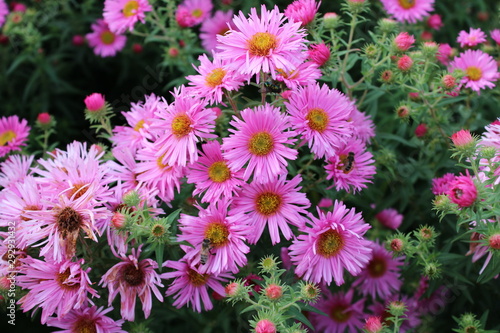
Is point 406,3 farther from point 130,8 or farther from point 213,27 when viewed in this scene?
point 130,8

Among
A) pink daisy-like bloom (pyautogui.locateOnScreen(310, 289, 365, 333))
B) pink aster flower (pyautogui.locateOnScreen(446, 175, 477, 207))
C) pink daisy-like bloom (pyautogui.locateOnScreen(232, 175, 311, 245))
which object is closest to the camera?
pink aster flower (pyautogui.locateOnScreen(446, 175, 477, 207))

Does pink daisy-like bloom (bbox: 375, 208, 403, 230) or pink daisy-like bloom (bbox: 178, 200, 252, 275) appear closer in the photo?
pink daisy-like bloom (bbox: 178, 200, 252, 275)

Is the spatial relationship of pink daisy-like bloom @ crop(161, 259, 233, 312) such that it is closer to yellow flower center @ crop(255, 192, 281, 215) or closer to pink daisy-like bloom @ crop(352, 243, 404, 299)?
yellow flower center @ crop(255, 192, 281, 215)

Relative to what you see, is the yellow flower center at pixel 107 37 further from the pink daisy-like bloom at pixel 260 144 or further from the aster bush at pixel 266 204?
the pink daisy-like bloom at pixel 260 144

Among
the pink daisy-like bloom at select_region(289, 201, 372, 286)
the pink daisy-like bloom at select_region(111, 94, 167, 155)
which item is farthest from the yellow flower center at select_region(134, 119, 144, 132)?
the pink daisy-like bloom at select_region(289, 201, 372, 286)

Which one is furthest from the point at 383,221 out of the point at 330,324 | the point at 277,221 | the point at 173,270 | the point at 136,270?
the point at 136,270

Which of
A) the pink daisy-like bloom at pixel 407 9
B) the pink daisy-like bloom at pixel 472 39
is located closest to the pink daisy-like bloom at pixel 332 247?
the pink daisy-like bloom at pixel 472 39
